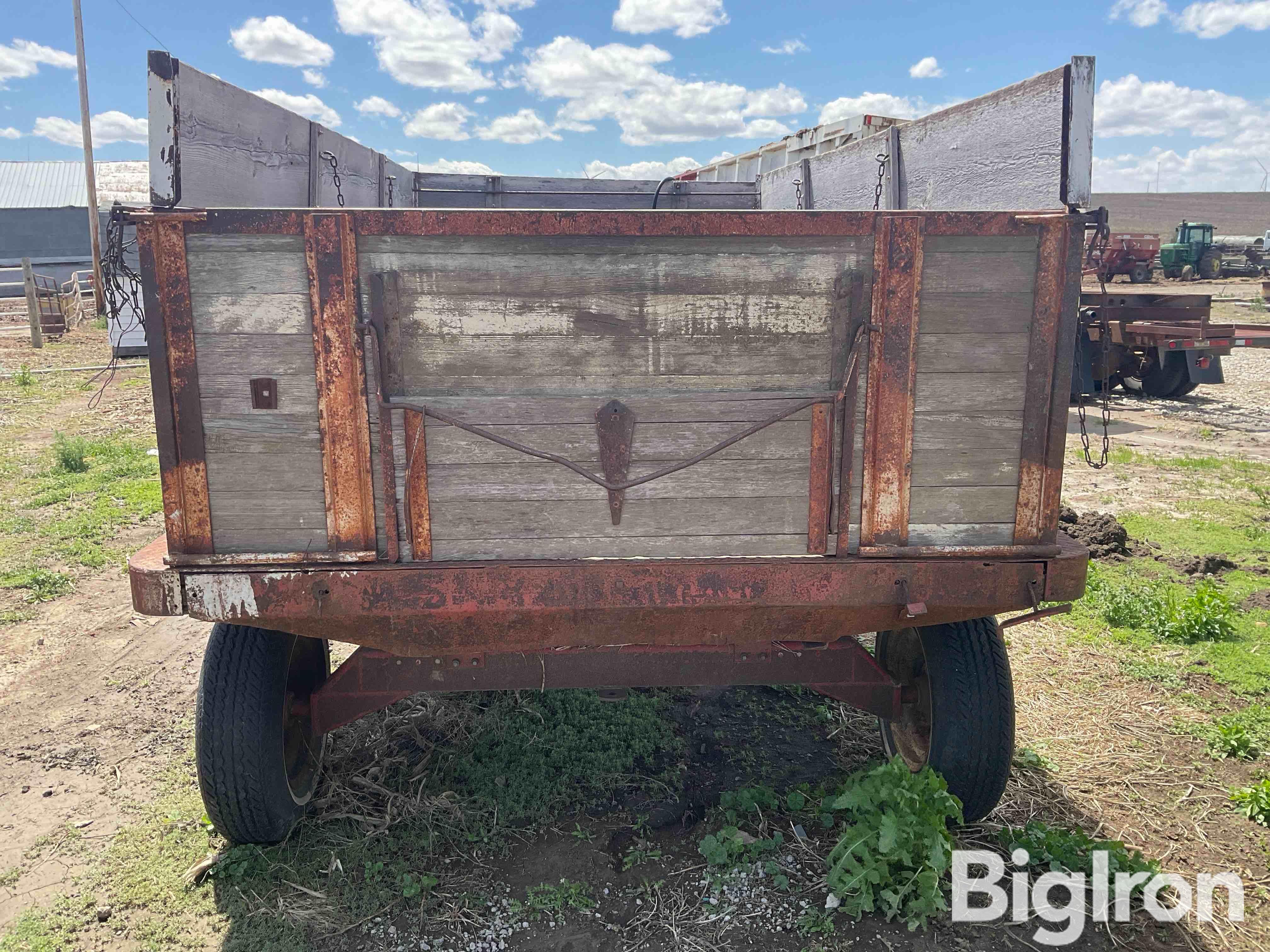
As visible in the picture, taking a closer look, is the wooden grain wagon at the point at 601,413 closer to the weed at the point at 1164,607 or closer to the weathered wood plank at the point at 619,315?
the weathered wood plank at the point at 619,315

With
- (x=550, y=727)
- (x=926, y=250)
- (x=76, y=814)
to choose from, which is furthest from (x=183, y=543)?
(x=926, y=250)

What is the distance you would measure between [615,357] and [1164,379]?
1345cm

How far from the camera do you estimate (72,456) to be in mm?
8398

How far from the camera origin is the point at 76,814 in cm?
333

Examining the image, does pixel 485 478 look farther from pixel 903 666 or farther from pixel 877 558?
pixel 903 666

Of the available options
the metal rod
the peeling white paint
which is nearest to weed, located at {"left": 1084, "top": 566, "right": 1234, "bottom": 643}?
the metal rod

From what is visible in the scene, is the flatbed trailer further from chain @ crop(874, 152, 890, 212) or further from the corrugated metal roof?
the corrugated metal roof

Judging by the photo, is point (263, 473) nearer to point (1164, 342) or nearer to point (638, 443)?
point (638, 443)

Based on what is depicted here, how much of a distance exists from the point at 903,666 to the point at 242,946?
99.7 inches

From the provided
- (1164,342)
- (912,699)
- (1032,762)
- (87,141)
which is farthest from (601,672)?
(87,141)

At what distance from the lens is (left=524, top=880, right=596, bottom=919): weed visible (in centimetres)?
276

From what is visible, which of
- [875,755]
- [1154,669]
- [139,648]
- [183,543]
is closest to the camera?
[183,543]

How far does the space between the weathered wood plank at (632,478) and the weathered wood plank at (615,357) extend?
0.84 ft

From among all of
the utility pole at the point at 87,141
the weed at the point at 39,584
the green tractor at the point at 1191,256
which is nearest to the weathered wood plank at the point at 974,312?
the weed at the point at 39,584
